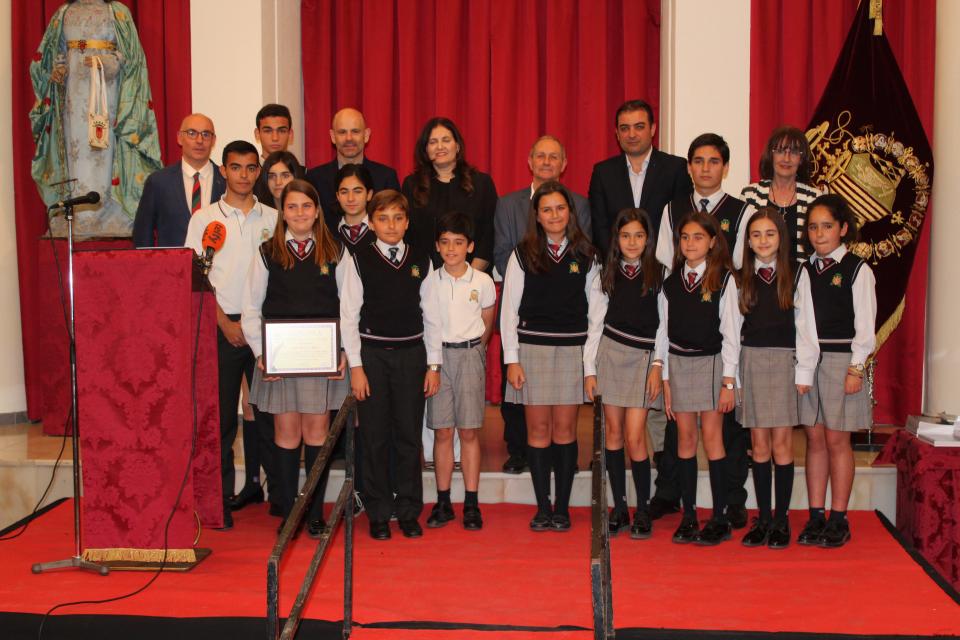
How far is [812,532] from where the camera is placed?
4066mm

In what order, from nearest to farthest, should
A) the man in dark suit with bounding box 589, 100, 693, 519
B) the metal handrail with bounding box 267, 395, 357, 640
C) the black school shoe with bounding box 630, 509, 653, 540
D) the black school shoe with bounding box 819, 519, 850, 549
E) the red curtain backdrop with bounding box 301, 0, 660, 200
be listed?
the metal handrail with bounding box 267, 395, 357, 640, the black school shoe with bounding box 819, 519, 850, 549, the black school shoe with bounding box 630, 509, 653, 540, the man in dark suit with bounding box 589, 100, 693, 519, the red curtain backdrop with bounding box 301, 0, 660, 200

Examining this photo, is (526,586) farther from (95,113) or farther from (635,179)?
(95,113)

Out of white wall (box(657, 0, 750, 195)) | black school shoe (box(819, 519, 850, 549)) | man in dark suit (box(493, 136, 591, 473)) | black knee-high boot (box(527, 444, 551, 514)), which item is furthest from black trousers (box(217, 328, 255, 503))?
white wall (box(657, 0, 750, 195))

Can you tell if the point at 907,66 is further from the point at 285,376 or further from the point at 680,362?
the point at 285,376

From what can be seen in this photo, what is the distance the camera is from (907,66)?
228 inches

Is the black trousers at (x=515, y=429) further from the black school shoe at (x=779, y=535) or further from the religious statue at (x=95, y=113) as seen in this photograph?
the religious statue at (x=95, y=113)

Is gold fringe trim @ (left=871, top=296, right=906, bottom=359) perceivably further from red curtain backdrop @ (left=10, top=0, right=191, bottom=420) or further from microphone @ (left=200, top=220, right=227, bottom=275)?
red curtain backdrop @ (left=10, top=0, right=191, bottom=420)

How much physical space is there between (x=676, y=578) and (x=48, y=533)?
2745 mm

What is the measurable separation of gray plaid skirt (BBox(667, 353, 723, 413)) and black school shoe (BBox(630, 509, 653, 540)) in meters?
0.49

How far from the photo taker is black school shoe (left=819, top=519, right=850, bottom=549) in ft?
13.1

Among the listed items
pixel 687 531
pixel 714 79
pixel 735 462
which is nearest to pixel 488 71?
pixel 714 79

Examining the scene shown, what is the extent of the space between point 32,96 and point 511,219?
3514 millimetres

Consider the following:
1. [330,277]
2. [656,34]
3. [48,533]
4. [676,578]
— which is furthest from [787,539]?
[656,34]

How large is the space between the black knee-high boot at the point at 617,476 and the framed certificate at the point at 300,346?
1.25 m
